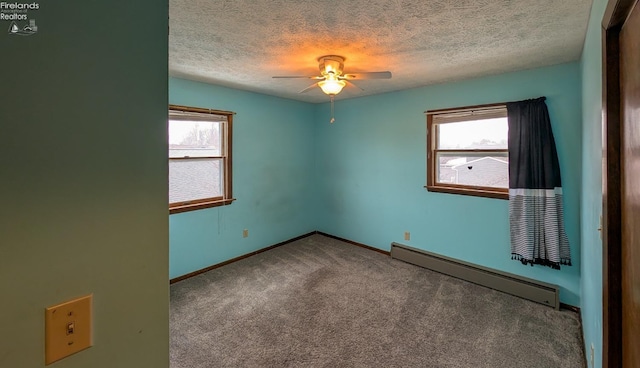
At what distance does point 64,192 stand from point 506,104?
12.0ft

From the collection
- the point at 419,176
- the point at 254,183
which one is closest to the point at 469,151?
the point at 419,176

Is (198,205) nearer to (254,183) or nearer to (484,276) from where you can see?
(254,183)

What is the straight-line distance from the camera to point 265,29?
6.66ft

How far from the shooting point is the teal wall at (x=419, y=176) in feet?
9.16

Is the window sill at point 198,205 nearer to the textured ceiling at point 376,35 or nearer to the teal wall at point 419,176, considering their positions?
the textured ceiling at point 376,35

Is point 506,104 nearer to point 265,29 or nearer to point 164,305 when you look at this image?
point 265,29

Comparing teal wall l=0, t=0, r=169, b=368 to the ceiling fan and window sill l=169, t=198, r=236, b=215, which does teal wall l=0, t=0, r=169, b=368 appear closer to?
the ceiling fan

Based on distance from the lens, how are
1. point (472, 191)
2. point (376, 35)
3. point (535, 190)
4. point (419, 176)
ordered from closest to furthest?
point (376, 35), point (535, 190), point (472, 191), point (419, 176)

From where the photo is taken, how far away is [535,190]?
2.89m

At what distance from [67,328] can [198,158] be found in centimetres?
317

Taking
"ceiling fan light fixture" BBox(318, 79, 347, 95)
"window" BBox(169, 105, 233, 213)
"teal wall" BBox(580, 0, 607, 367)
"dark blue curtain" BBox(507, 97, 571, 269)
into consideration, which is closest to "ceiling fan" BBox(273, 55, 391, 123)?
"ceiling fan light fixture" BBox(318, 79, 347, 95)

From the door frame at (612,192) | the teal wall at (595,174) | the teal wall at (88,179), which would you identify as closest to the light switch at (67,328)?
the teal wall at (88,179)

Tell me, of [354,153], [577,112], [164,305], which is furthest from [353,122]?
[164,305]

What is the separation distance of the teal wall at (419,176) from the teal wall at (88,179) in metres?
3.45
